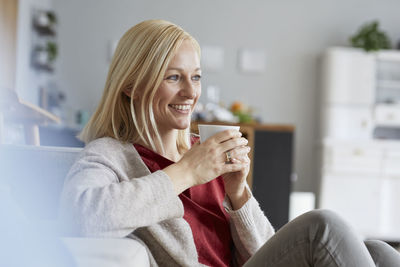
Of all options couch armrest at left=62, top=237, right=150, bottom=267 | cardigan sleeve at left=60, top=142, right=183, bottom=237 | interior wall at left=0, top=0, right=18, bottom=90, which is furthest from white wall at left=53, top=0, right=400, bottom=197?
couch armrest at left=62, top=237, right=150, bottom=267

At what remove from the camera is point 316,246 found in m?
1.10

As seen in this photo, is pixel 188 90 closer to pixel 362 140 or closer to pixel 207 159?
pixel 207 159

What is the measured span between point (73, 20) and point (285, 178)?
3.20 meters

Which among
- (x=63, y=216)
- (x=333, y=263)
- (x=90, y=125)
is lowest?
(x=333, y=263)

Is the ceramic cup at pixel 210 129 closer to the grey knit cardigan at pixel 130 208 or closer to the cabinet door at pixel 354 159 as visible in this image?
the grey knit cardigan at pixel 130 208

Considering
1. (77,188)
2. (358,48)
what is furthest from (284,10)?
(77,188)

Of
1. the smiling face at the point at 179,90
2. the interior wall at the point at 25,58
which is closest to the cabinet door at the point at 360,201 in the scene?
the interior wall at the point at 25,58

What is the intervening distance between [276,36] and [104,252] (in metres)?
5.41

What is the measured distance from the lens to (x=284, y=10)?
6.01m

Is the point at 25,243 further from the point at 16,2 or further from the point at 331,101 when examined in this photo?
the point at 331,101

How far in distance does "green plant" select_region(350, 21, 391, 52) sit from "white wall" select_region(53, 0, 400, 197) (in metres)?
0.35

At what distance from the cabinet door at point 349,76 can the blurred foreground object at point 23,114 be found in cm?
391

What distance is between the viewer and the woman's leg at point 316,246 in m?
1.08

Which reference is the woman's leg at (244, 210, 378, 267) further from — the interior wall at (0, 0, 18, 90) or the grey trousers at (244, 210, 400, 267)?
the interior wall at (0, 0, 18, 90)
